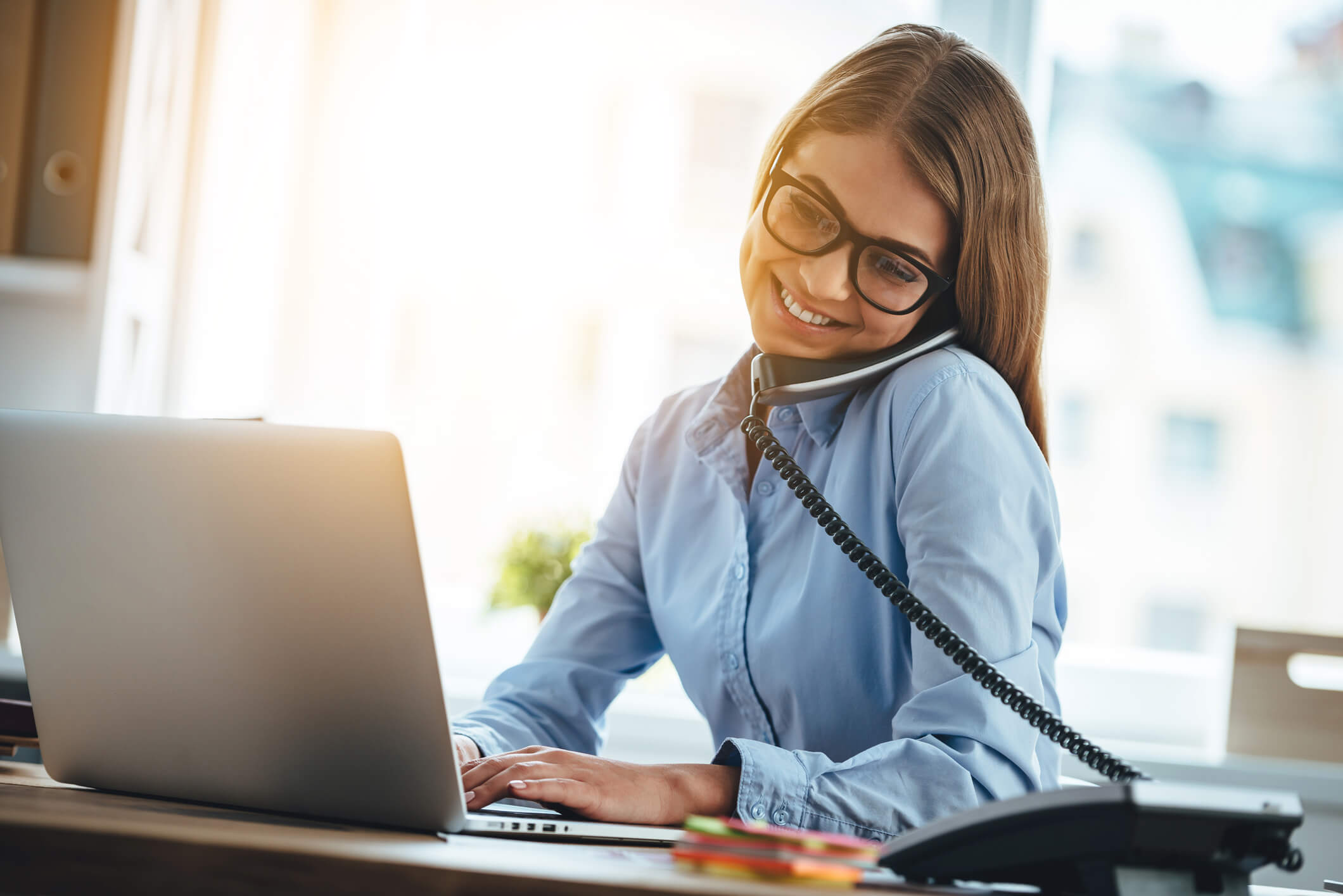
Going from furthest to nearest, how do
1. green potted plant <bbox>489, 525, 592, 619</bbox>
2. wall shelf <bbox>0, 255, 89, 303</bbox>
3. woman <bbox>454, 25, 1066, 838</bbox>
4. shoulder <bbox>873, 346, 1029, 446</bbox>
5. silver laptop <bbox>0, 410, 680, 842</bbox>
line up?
green potted plant <bbox>489, 525, 592, 619</bbox> → wall shelf <bbox>0, 255, 89, 303</bbox> → shoulder <bbox>873, 346, 1029, 446</bbox> → woman <bbox>454, 25, 1066, 838</bbox> → silver laptop <bbox>0, 410, 680, 842</bbox>

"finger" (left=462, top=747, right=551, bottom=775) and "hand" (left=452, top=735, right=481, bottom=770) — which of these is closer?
"finger" (left=462, top=747, right=551, bottom=775)

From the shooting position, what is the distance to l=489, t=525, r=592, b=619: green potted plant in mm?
2014

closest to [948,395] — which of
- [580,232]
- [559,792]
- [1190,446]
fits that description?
[559,792]

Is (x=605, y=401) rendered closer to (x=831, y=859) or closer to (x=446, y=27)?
(x=446, y=27)

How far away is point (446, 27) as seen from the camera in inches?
92.8

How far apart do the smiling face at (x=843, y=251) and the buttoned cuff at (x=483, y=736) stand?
517 millimetres

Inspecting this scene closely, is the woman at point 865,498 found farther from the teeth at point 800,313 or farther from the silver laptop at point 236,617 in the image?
the silver laptop at point 236,617

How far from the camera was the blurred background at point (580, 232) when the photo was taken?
2055 mm

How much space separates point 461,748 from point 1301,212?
2.40 meters

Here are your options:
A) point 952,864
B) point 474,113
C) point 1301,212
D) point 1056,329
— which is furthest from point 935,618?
point 1301,212

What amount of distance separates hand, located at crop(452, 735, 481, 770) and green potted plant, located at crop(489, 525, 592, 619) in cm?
96

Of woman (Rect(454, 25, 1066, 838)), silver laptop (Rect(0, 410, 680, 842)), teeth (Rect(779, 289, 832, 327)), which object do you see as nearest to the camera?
silver laptop (Rect(0, 410, 680, 842))

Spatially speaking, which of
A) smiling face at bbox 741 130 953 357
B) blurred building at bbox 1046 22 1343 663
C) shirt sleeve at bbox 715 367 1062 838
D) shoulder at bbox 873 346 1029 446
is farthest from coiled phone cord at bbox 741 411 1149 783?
blurred building at bbox 1046 22 1343 663

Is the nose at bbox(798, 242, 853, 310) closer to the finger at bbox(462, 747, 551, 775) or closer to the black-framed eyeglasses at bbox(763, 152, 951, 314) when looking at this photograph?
the black-framed eyeglasses at bbox(763, 152, 951, 314)
